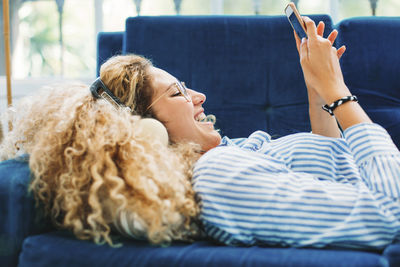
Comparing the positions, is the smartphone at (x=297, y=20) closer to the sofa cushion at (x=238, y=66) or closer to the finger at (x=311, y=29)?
the finger at (x=311, y=29)

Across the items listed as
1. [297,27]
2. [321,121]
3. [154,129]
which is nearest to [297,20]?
[297,27]

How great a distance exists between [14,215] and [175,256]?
1.36ft

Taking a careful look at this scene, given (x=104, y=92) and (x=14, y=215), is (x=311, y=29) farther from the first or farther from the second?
(x=14, y=215)

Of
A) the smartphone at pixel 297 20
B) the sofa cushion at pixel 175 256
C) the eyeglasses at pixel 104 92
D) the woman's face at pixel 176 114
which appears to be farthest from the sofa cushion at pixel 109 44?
the sofa cushion at pixel 175 256

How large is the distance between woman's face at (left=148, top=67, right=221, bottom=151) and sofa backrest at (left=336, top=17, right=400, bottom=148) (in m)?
0.80

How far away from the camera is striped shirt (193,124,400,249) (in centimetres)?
93

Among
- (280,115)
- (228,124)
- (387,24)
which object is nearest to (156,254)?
(228,124)

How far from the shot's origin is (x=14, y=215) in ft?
3.23

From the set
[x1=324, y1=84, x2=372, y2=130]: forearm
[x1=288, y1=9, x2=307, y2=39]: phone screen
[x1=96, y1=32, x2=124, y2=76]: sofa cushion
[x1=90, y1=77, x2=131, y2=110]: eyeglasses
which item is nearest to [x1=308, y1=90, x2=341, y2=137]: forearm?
[x1=288, y1=9, x2=307, y2=39]: phone screen

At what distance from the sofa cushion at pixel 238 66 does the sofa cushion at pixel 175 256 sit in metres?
0.91

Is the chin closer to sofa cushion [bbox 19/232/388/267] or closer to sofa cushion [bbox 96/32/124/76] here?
sofa cushion [bbox 19/232/388/267]

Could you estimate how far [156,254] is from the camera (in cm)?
89

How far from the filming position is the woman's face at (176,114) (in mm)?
1317

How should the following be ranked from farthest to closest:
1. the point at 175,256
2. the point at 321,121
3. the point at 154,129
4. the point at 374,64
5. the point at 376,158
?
the point at 374,64 → the point at 321,121 → the point at 154,129 → the point at 376,158 → the point at 175,256
